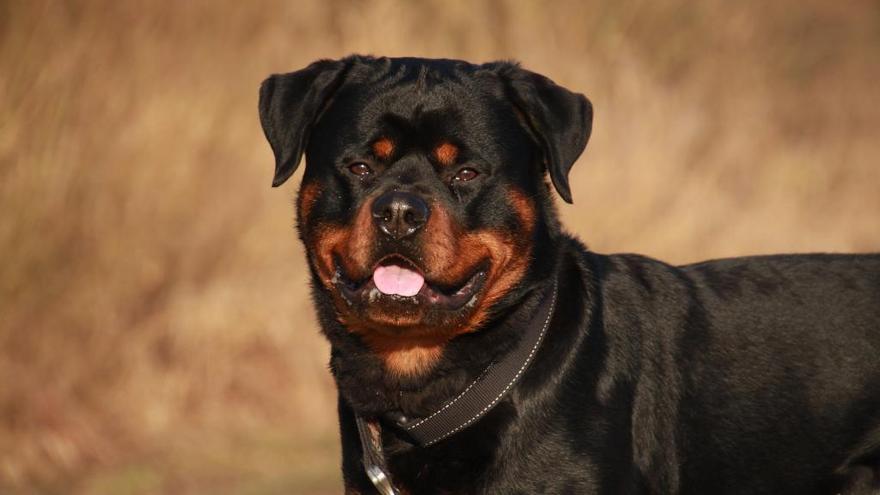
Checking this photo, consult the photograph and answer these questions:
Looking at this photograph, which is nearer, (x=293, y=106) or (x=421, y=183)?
(x=421, y=183)

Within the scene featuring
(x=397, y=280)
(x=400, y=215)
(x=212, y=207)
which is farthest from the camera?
(x=212, y=207)

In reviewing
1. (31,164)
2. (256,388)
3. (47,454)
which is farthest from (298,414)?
(31,164)

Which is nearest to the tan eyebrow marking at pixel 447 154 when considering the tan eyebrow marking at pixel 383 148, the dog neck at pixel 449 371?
the tan eyebrow marking at pixel 383 148

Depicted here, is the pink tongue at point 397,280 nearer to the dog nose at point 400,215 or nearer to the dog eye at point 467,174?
the dog nose at point 400,215

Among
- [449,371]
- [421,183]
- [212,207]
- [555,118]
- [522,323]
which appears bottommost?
[449,371]

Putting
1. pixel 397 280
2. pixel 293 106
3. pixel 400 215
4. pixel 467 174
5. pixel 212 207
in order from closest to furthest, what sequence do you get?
pixel 400 215 → pixel 397 280 → pixel 467 174 → pixel 293 106 → pixel 212 207

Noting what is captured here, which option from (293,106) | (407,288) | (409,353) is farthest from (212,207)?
(407,288)

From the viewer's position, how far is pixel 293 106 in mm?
4031

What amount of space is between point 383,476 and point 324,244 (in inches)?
29.0

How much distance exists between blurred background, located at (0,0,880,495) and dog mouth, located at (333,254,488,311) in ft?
10.1

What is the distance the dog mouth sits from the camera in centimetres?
364

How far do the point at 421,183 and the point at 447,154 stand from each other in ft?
0.46

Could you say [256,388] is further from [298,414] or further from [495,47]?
[495,47]

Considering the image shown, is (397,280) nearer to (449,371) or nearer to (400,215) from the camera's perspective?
(400,215)
